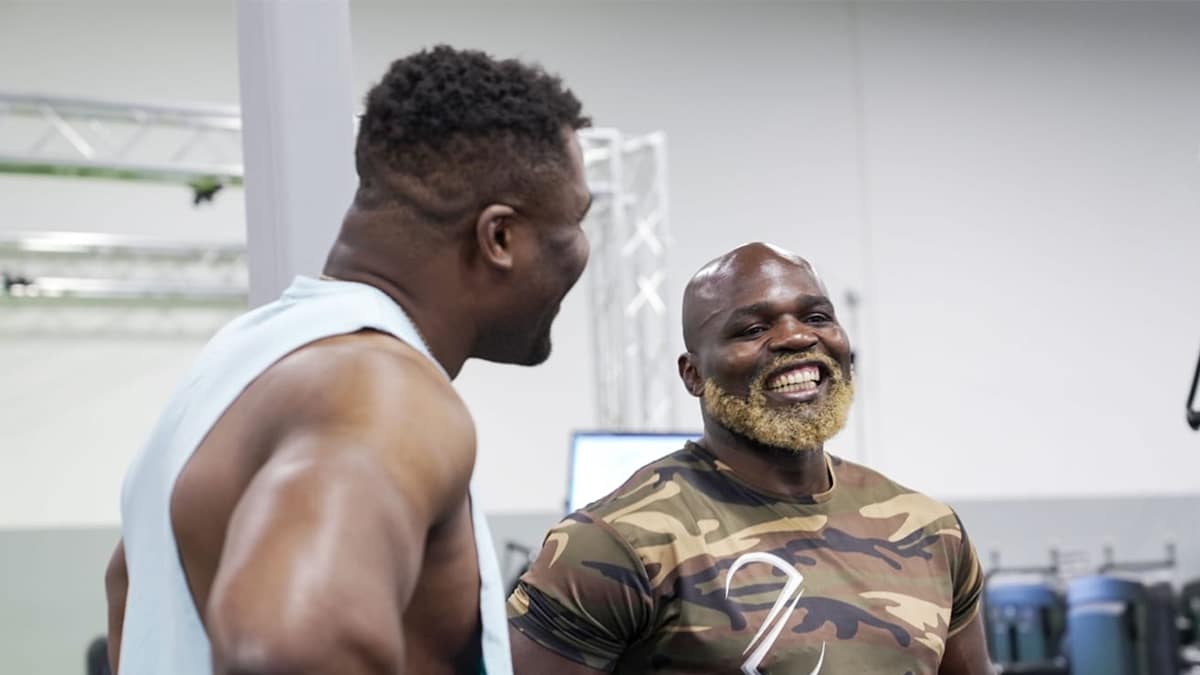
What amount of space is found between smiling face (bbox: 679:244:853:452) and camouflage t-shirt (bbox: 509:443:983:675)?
0.09m

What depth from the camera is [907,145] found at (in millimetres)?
7973

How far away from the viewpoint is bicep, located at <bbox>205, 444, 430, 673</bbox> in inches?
31.4

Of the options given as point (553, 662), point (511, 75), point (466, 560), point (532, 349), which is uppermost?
point (511, 75)

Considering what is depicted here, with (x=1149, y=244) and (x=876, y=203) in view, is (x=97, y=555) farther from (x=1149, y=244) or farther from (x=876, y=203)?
(x=1149, y=244)

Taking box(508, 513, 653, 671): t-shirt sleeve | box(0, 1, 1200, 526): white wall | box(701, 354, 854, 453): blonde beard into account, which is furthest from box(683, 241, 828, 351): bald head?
box(0, 1, 1200, 526): white wall

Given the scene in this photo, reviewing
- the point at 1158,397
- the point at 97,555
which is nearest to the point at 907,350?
the point at 1158,397

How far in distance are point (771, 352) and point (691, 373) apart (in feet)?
0.53

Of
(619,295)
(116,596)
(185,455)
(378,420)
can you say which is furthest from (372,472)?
(619,295)

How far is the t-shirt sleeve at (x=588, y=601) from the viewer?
179cm

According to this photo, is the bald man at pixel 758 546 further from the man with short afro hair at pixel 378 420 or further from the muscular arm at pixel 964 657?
the man with short afro hair at pixel 378 420

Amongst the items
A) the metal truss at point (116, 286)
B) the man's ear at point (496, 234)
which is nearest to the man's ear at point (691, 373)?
the man's ear at point (496, 234)

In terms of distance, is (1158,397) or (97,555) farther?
(1158,397)

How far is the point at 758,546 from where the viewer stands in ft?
6.23

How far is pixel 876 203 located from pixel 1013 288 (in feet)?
2.94
